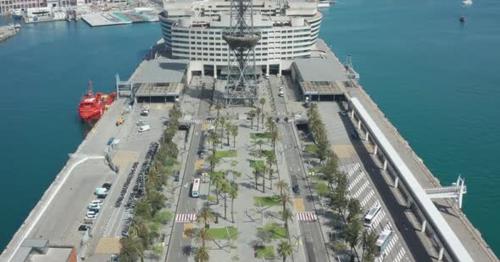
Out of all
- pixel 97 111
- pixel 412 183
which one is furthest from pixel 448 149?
pixel 97 111

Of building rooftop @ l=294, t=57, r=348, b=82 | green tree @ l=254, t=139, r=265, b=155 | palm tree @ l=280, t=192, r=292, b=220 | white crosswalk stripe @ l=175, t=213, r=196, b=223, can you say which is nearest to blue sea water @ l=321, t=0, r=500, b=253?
building rooftop @ l=294, t=57, r=348, b=82

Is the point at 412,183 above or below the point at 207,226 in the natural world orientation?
above

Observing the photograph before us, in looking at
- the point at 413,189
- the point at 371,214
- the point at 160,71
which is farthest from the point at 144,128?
the point at 413,189

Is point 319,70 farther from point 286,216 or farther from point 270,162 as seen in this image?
point 286,216

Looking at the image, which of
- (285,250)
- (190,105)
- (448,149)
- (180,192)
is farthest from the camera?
(190,105)

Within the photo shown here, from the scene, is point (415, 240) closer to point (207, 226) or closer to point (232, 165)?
point (207, 226)

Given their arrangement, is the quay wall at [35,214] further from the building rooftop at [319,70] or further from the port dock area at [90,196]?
the building rooftop at [319,70]
